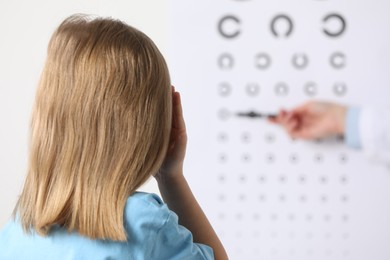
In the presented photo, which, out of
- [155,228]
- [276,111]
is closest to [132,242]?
[155,228]

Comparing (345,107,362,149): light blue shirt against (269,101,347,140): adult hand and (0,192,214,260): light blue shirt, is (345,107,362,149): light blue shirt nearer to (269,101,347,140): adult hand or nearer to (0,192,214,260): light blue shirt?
(269,101,347,140): adult hand

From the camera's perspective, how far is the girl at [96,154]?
69 cm

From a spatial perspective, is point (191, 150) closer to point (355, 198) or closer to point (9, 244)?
point (355, 198)

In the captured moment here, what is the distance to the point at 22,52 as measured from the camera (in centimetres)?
119

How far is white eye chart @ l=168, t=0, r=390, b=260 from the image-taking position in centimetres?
103

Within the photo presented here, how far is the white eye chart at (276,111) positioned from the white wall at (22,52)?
0.13 metres

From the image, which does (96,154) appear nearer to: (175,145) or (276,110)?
(175,145)

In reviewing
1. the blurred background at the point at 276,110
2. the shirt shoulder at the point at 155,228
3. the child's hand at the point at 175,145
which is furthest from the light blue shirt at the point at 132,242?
the blurred background at the point at 276,110

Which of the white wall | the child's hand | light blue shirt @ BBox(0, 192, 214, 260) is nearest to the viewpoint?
light blue shirt @ BBox(0, 192, 214, 260)

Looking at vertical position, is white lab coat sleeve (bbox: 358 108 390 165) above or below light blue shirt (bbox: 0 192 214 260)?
above

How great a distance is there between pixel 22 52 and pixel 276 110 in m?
0.50

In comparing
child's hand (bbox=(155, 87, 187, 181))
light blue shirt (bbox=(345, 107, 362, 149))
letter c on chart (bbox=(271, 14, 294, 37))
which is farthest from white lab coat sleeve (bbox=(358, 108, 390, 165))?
child's hand (bbox=(155, 87, 187, 181))

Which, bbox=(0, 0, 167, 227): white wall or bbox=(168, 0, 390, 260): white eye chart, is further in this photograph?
bbox=(0, 0, 167, 227): white wall

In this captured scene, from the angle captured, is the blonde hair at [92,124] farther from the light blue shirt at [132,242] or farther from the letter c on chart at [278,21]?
the letter c on chart at [278,21]
